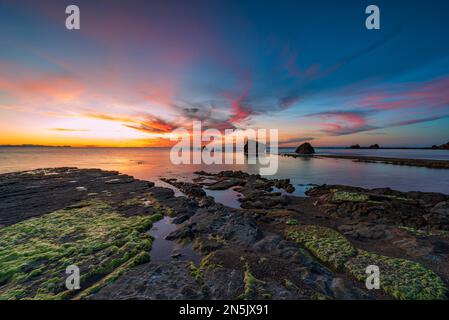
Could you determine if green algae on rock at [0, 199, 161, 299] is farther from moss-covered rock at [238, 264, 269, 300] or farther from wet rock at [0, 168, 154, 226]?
moss-covered rock at [238, 264, 269, 300]

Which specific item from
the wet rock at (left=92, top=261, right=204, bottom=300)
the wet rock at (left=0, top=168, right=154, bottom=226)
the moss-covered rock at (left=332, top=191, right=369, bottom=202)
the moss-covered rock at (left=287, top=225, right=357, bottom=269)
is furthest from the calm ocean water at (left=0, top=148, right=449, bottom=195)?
the wet rock at (left=92, top=261, right=204, bottom=300)

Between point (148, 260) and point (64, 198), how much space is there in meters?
20.8

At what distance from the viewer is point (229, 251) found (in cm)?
1138

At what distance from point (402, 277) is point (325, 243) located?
403 cm

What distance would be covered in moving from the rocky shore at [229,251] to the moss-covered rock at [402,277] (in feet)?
0.17

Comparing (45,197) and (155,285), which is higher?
(45,197)

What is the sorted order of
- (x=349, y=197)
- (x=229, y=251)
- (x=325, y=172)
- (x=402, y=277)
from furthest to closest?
(x=325, y=172), (x=349, y=197), (x=229, y=251), (x=402, y=277)

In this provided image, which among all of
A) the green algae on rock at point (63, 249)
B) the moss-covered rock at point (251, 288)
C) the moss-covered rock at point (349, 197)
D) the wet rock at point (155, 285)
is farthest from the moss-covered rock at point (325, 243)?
the green algae on rock at point (63, 249)

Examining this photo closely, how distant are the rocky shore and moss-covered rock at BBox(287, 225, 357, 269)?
0.07 meters

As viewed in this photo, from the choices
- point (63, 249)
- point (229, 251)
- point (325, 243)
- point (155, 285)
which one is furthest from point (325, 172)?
point (63, 249)

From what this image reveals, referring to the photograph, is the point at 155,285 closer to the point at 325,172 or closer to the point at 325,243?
the point at 325,243

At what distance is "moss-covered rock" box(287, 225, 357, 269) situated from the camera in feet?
35.9

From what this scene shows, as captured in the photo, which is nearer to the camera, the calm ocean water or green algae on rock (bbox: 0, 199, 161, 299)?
green algae on rock (bbox: 0, 199, 161, 299)

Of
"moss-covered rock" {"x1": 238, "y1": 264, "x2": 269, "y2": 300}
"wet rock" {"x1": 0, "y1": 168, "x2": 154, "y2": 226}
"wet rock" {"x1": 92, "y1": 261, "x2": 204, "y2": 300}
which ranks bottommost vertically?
"wet rock" {"x1": 92, "y1": 261, "x2": 204, "y2": 300}
